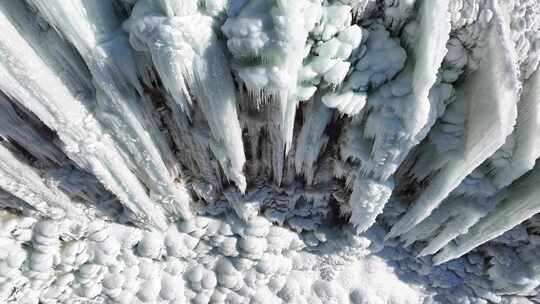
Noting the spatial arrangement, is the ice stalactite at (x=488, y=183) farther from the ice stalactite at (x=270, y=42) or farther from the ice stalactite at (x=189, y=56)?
the ice stalactite at (x=189, y=56)

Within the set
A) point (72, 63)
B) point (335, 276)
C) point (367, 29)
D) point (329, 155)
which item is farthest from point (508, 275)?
point (72, 63)

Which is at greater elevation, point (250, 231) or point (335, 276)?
point (250, 231)

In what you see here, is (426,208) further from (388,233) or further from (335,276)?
(335,276)

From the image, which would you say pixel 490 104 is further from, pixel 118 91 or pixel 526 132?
pixel 118 91

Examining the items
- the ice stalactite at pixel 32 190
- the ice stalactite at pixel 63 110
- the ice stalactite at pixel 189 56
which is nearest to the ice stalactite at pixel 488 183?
the ice stalactite at pixel 189 56

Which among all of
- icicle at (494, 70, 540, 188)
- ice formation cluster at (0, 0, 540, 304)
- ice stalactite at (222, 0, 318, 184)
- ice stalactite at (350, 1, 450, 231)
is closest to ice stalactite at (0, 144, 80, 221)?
ice formation cluster at (0, 0, 540, 304)

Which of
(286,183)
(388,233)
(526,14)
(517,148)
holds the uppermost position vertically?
(526,14)

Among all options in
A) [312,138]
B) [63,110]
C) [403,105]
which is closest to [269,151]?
[312,138]
